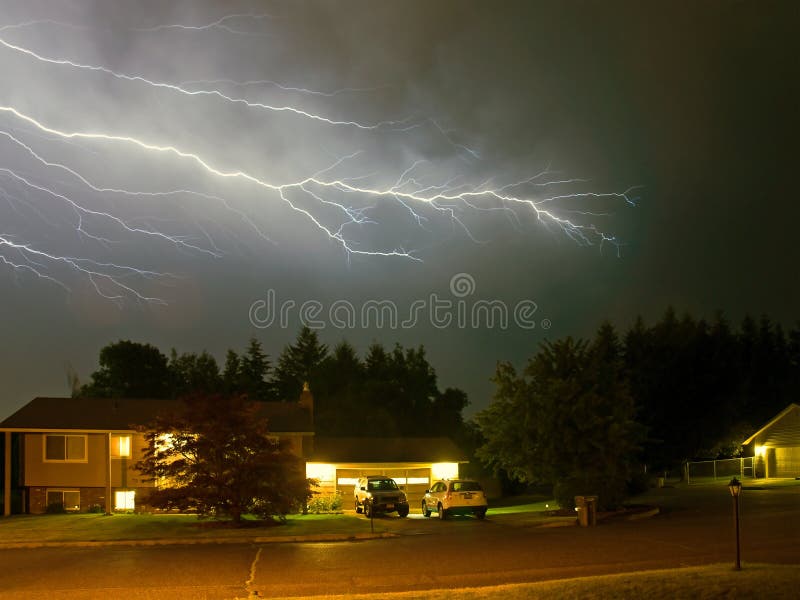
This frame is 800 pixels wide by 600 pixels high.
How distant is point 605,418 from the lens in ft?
94.3

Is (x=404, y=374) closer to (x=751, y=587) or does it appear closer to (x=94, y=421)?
(x=94, y=421)

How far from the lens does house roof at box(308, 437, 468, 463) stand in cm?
4219

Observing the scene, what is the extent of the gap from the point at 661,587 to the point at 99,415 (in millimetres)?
29211

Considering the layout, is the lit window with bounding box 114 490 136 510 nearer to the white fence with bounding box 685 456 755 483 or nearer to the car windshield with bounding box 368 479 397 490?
the car windshield with bounding box 368 479 397 490

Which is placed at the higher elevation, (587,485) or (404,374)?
(404,374)

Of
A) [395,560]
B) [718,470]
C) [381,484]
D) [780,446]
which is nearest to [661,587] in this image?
[395,560]

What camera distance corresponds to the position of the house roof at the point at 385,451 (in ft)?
138

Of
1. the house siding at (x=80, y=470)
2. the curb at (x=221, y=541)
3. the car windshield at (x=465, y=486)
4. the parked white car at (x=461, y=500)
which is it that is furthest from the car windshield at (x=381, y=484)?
the house siding at (x=80, y=470)

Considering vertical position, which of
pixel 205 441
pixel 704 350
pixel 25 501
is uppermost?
pixel 704 350

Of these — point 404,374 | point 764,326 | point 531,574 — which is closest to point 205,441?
point 531,574

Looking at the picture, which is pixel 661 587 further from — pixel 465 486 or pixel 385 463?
pixel 385 463

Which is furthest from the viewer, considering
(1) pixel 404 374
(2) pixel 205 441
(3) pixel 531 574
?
(1) pixel 404 374

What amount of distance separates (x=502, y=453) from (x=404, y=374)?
47541 millimetres

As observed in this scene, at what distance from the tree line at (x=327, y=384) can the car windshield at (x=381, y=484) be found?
30682mm
